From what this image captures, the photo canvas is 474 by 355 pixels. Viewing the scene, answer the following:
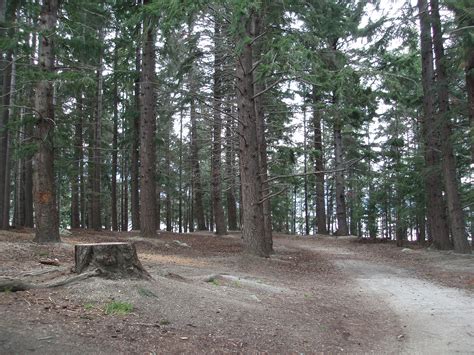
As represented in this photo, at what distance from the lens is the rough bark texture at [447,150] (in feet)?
51.8

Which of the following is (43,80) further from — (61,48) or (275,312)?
(275,312)

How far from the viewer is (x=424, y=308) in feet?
26.6

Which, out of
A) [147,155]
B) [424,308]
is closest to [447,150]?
[424,308]

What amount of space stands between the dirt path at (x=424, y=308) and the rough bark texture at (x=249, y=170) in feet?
9.97

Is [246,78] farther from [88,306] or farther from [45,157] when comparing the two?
[88,306]

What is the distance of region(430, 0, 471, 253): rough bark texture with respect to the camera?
621 inches

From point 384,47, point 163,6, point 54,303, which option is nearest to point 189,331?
point 54,303

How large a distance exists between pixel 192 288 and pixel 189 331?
1816 mm

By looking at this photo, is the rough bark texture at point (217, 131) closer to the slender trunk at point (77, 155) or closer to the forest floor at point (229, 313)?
the slender trunk at point (77, 155)

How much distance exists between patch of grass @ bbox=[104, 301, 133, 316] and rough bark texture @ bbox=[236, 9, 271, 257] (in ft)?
26.6

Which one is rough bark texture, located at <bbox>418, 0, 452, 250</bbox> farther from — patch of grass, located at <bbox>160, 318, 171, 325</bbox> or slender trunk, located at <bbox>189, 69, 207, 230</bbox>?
patch of grass, located at <bbox>160, 318, 171, 325</bbox>

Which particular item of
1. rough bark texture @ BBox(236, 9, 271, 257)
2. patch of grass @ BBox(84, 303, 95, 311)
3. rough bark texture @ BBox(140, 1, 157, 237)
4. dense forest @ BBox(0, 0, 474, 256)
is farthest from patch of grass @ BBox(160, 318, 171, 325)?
rough bark texture @ BBox(140, 1, 157, 237)

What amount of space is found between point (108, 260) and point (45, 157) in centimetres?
662

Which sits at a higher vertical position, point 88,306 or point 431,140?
point 431,140
